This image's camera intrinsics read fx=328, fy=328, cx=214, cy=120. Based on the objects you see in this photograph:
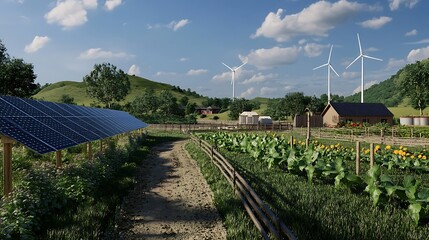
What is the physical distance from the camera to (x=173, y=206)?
11.6m

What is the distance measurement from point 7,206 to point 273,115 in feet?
338

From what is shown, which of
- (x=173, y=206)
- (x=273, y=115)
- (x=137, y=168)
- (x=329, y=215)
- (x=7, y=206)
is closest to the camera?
(x=7, y=206)

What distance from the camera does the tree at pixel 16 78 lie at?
6650 centimetres

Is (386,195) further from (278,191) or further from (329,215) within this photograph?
(278,191)

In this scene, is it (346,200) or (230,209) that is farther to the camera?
(230,209)

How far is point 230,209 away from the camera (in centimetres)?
1064

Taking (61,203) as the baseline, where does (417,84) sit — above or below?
above

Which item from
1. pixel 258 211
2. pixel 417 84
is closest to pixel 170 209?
pixel 258 211

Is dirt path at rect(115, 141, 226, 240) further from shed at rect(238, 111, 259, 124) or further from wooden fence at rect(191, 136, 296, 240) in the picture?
shed at rect(238, 111, 259, 124)

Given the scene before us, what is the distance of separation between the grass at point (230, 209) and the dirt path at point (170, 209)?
0.24 meters

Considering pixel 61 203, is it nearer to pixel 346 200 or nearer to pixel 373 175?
pixel 346 200

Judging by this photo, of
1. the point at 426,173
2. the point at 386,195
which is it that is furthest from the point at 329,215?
the point at 426,173

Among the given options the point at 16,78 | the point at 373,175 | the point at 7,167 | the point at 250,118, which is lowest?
the point at 373,175

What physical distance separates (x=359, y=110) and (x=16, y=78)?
71.7m
